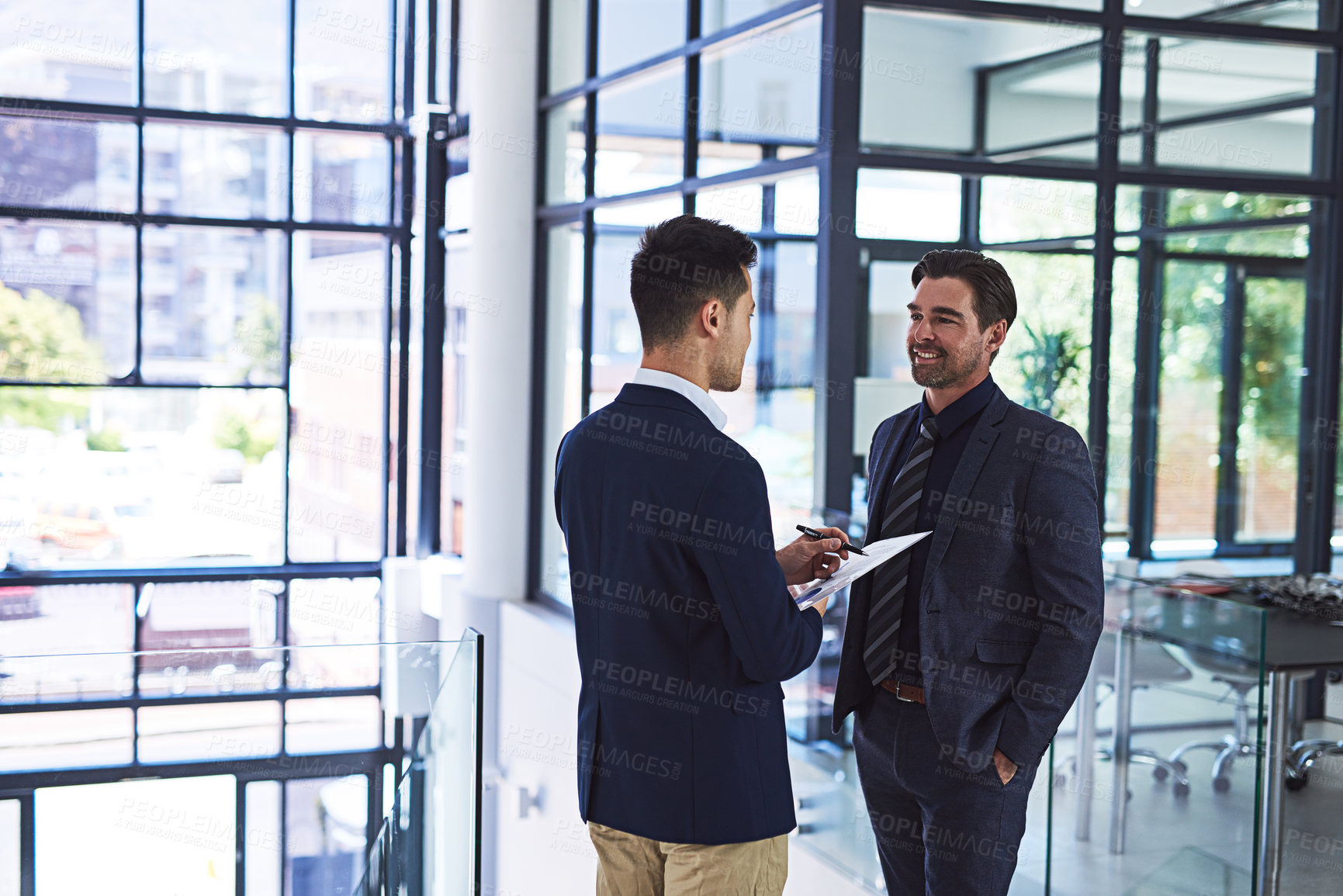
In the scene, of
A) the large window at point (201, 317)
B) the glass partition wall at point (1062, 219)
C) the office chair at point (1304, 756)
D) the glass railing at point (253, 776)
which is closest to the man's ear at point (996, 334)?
the glass railing at point (253, 776)

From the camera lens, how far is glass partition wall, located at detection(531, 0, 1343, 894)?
4348 millimetres

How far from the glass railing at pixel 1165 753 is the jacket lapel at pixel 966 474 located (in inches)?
33.6

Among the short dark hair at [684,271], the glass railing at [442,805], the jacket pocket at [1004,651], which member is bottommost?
the glass railing at [442,805]

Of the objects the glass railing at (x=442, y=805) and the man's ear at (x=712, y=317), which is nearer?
the man's ear at (x=712, y=317)

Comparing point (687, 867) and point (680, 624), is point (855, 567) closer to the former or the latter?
point (680, 624)

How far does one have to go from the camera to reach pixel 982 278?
2164 mm

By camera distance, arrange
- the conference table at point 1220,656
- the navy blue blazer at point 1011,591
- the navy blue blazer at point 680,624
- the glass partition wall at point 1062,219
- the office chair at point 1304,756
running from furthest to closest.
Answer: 1. the glass partition wall at point 1062,219
2. the office chair at point 1304,756
3. the conference table at point 1220,656
4. the navy blue blazer at point 1011,591
5. the navy blue blazer at point 680,624

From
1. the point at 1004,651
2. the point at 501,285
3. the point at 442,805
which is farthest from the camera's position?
the point at 501,285

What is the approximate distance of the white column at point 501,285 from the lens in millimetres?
6820

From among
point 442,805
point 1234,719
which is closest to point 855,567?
point 442,805

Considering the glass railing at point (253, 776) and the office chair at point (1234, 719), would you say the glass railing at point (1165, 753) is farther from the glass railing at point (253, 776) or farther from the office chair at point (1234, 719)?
the glass railing at point (253, 776)

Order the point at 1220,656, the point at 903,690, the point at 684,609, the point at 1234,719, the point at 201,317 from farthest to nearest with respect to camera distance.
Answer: the point at 201,317 < the point at 1234,719 < the point at 1220,656 < the point at 903,690 < the point at 684,609

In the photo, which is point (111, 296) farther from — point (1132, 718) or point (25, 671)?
point (1132, 718)

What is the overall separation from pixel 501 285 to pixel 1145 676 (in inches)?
182
